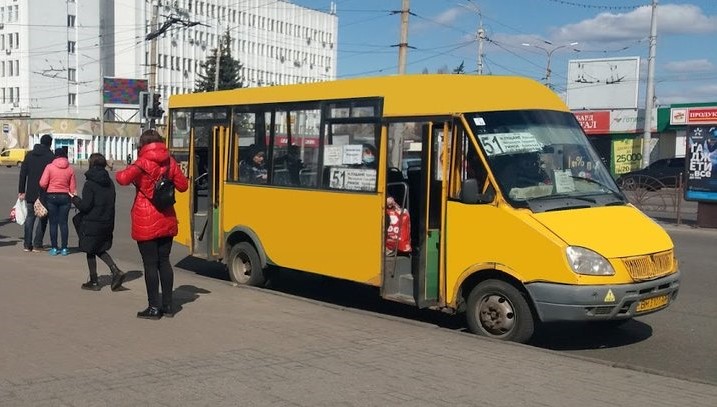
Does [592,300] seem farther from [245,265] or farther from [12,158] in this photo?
[12,158]

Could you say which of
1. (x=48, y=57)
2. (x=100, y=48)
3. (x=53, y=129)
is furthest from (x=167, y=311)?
(x=100, y=48)

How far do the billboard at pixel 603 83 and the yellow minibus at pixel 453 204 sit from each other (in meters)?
45.5

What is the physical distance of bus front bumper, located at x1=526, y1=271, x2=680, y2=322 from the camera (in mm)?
6746

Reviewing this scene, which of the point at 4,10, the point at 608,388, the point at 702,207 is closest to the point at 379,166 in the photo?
the point at 608,388

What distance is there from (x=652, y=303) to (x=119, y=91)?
77.7 metres

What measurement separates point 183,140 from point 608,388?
7.47m

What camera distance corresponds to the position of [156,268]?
7879 millimetres

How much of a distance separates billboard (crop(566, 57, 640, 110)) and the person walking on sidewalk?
47565mm

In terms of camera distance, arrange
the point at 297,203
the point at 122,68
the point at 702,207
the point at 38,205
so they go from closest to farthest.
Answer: the point at 297,203, the point at 38,205, the point at 702,207, the point at 122,68

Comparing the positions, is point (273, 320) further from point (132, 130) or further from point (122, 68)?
point (122, 68)

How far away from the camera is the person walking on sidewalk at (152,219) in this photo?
768 centimetres

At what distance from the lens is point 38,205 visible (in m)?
12.3

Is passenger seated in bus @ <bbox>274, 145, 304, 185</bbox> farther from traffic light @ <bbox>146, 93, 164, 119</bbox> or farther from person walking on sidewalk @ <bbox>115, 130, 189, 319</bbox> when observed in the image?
traffic light @ <bbox>146, 93, 164, 119</bbox>

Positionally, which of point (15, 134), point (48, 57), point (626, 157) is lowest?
point (626, 157)
